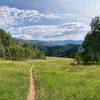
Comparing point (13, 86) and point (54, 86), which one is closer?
point (13, 86)

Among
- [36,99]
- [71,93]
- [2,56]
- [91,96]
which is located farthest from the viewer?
[2,56]

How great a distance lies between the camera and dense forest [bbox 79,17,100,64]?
10794 cm

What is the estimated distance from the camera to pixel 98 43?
358 feet

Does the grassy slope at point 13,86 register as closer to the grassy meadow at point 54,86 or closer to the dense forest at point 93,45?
the grassy meadow at point 54,86

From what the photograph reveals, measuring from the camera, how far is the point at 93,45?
110688 millimetres

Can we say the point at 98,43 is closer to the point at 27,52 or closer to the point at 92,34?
the point at 92,34

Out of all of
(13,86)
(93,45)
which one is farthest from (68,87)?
(93,45)

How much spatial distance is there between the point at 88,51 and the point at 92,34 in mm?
5781

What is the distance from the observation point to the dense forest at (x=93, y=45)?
108 meters

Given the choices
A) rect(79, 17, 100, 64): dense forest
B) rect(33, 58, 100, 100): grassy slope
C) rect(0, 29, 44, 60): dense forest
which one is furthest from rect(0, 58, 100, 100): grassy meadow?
rect(0, 29, 44, 60): dense forest

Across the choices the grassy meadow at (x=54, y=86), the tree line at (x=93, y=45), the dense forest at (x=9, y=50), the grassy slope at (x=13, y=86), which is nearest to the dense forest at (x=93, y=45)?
the tree line at (x=93, y=45)

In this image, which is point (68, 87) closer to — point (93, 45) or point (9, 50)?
point (93, 45)

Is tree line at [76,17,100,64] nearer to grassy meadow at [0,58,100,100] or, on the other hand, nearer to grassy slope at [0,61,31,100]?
grassy meadow at [0,58,100,100]

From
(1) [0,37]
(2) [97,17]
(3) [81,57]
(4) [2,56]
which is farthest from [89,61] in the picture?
(1) [0,37]
